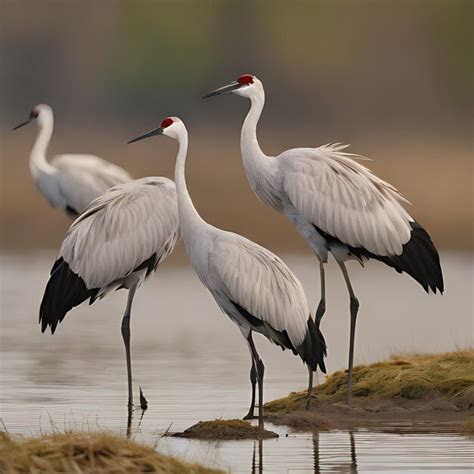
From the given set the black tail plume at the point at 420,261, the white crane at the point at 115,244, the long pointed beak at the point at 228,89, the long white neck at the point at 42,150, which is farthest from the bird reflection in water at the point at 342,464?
the long white neck at the point at 42,150

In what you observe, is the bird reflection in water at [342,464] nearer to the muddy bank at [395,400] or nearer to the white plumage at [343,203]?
the muddy bank at [395,400]

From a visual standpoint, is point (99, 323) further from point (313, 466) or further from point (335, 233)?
point (313, 466)

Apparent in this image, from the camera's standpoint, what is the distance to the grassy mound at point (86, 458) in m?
9.61

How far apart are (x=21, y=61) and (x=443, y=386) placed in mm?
40192

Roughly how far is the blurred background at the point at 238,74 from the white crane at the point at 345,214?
925 inches

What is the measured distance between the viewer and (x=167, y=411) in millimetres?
12930

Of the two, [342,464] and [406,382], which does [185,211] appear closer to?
[406,382]

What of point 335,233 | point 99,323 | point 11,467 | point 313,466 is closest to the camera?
point 11,467

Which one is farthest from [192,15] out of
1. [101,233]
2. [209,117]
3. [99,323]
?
[101,233]

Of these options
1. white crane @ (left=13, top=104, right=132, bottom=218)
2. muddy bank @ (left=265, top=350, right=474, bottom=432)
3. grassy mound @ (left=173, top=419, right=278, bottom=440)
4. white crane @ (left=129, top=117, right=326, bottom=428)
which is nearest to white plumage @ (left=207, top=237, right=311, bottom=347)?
white crane @ (left=129, top=117, right=326, bottom=428)

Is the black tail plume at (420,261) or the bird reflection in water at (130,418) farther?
the black tail plume at (420,261)

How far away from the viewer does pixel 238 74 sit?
50938 millimetres

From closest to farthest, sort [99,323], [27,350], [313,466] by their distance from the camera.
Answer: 1. [313,466]
2. [27,350]
3. [99,323]

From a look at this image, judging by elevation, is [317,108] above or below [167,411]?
above
